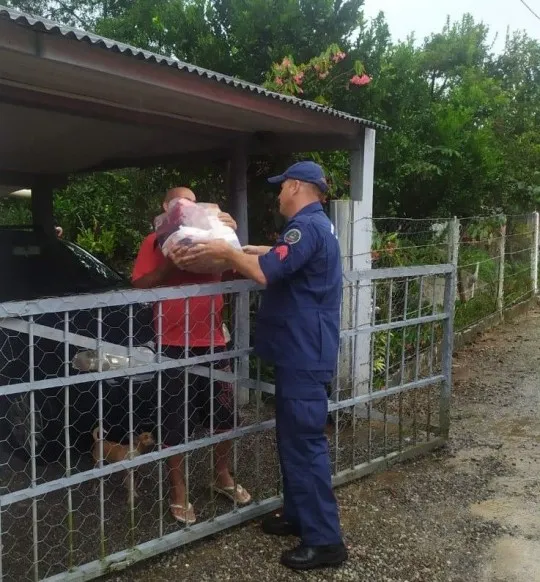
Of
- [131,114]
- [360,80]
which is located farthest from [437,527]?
[360,80]

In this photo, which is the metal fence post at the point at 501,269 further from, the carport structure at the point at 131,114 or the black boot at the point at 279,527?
the black boot at the point at 279,527

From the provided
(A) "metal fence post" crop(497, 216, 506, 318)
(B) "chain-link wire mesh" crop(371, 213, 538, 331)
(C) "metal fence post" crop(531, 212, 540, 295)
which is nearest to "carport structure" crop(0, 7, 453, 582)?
(B) "chain-link wire mesh" crop(371, 213, 538, 331)

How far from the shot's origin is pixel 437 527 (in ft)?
11.5

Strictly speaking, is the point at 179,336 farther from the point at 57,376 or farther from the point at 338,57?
the point at 338,57

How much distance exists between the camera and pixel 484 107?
10719mm

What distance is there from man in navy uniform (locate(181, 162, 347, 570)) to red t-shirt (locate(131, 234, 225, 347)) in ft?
1.18

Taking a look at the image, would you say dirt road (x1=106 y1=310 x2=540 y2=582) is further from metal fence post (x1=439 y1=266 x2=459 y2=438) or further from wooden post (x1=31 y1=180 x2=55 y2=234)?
wooden post (x1=31 y1=180 x2=55 y2=234)

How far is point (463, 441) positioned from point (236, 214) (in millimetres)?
2654

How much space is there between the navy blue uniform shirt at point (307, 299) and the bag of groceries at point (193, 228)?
0.26m

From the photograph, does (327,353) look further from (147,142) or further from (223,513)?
(147,142)

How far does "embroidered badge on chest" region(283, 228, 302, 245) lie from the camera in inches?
113

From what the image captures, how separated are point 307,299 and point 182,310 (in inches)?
26.4

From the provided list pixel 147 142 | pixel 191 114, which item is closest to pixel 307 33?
pixel 147 142

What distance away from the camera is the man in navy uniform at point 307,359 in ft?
9.81
